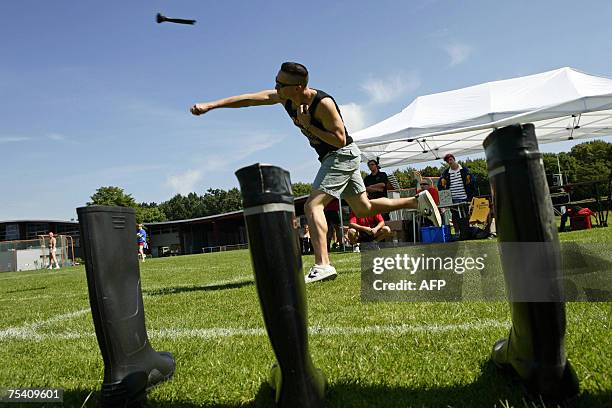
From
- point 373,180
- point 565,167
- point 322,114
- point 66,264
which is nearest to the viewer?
point 322,114

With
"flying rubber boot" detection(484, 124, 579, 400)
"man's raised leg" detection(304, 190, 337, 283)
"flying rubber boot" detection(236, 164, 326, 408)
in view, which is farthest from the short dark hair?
"flying rubber boot" detection(484, 124, 579, 400)

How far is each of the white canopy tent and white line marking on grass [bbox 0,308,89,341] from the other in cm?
1032

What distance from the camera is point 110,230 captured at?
1.83 metres

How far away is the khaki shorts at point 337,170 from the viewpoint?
15.6 ft

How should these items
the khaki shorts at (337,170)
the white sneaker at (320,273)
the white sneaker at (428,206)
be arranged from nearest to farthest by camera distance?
1. the khaki shorts at (337,170)
2. the white sneaker at (320,273)
3. the white sneaker at (428,206)

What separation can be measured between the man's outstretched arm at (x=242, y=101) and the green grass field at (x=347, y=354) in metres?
1.60

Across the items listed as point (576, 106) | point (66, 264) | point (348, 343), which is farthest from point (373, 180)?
point (66, 264)

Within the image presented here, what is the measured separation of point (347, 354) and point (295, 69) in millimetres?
2216

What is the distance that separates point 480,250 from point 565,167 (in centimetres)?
7449

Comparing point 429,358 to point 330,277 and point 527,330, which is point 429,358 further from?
point 330,277

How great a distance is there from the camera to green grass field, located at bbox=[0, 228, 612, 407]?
1588 millimetres

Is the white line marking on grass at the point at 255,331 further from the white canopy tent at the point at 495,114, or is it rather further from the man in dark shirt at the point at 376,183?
the white canopy tent at the point at 495,114

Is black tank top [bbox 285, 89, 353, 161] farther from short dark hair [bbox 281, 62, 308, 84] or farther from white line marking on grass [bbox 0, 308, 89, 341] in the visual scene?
white line marking on grass [bbox 0, 308, 89, 341]

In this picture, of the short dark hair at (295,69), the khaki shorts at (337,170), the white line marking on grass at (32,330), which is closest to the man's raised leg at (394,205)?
the khaki shorts at (337,170)
